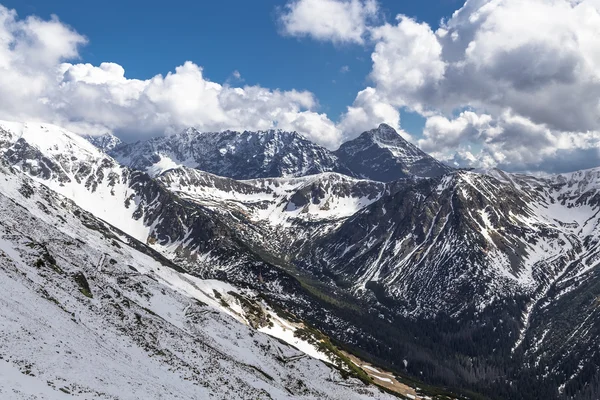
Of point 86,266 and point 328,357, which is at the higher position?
point 86,266

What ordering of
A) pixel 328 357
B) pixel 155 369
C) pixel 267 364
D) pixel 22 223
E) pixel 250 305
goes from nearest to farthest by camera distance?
1. pixel 155 369
2. pixel 267 364
3. pixel 22 223
4. pixel 328 357
5. pixel 250 305

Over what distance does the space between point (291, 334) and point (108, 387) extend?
13856 centimetres

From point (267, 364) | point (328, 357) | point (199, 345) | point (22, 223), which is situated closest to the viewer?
point (199, 345)

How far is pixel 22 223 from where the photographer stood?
119 meters

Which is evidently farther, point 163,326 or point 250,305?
point 250,305

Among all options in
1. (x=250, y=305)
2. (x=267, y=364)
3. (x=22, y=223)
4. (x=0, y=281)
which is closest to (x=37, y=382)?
(x=0, y=281)

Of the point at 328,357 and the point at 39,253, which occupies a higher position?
the point at 39,253

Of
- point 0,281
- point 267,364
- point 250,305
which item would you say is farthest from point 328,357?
point 0,281

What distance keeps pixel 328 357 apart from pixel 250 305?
4188cm

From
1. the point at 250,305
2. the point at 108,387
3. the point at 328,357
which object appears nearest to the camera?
the point at 108,387

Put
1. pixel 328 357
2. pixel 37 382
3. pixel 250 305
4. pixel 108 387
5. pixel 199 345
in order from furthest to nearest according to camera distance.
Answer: pixel 250 305, pixel 328 357, pixel 199 345, pixel 108 387, pixel 37 382

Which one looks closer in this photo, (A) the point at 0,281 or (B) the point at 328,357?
(A) the point at 0,281

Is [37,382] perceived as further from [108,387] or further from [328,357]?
[328,357]

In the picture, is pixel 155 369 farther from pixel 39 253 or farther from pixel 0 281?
pixel 39 253
